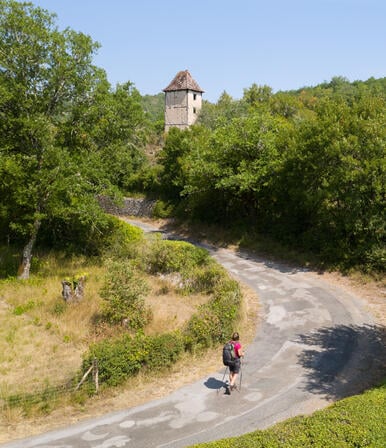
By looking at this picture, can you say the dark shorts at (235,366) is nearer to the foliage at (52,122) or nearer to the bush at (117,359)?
the bush at (117,359)

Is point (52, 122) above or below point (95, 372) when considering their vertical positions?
above

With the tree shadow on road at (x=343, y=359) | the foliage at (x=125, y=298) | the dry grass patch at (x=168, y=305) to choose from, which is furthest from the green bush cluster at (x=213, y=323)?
the tree shadow on road at (x=343, y=359)

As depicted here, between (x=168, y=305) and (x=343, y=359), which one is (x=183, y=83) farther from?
(x=343, y=359)

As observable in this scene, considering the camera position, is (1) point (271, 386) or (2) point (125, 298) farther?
(2) point (125, 298)

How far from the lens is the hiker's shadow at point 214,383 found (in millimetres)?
12883

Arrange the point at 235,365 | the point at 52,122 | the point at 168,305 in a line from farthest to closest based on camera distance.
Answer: the point at 52,122, the point at 168,305, the point at 235,365

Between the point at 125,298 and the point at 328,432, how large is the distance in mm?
10246

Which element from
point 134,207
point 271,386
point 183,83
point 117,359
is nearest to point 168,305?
point 117,359

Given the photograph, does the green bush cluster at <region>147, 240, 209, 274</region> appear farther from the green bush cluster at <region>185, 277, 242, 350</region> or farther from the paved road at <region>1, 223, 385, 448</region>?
the green bush cluster at <region>185, 277, 242, 350</region>

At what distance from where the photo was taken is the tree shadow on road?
1284 cm

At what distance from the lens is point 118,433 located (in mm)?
10617

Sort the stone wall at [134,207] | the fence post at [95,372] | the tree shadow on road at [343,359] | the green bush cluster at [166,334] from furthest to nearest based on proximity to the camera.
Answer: the stone wall at [134,207] < the tree shadow on road at [343,359] < the green bush cluster at [166,334] < the fence post at [95,372]

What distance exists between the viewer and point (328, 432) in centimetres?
851

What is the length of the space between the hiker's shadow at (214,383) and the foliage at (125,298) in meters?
4.56
